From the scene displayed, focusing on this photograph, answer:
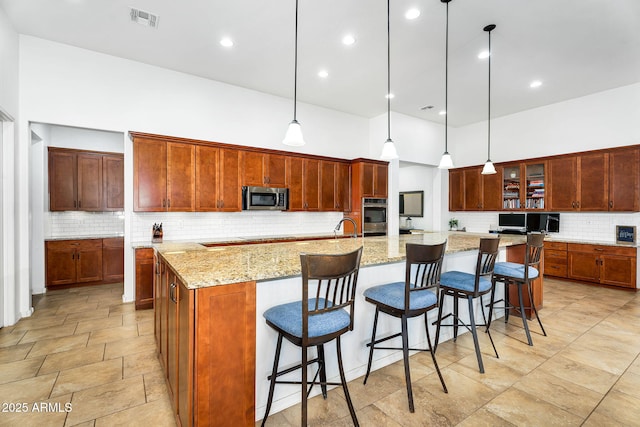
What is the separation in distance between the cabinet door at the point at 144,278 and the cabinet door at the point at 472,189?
21.4 feet

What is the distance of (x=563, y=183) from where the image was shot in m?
5.61

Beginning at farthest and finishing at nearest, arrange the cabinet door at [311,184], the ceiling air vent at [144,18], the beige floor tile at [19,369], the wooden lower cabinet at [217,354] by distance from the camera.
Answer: the cabinet door at [311,184], the ceiling air vent at [144,18], the beige floor tile at [19,369], the wooden lower cabinet at [217,354]

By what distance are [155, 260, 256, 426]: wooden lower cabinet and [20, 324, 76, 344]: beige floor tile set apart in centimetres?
253

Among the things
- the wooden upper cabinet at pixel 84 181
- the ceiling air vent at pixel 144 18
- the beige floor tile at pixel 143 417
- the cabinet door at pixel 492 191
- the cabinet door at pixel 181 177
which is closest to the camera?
the beige floor tile at pixel 143 417

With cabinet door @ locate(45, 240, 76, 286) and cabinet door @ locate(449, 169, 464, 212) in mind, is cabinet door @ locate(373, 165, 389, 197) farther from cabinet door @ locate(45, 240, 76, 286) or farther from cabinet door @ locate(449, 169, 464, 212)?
cabinet door @ locate(45, 240, 76, 286)

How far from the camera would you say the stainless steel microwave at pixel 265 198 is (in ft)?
15.9

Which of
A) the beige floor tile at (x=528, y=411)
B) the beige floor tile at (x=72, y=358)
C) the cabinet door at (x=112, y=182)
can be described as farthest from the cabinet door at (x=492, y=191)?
the cabinet door at (x=112, y=182)

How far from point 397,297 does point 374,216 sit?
13.0ft

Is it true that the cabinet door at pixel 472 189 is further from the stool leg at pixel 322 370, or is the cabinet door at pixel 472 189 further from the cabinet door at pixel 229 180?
the stool leg at pixel 322 370

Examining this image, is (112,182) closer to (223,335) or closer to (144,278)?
(144,278)

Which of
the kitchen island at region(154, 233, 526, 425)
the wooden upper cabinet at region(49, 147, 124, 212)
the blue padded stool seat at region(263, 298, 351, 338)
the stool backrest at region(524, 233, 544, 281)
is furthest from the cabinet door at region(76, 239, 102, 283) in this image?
the stool backrest at region(524, 233, 544, 281)

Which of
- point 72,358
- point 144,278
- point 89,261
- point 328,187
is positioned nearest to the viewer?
point 72,358

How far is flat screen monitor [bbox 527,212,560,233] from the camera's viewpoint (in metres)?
5.90

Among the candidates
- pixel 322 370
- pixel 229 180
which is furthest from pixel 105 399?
pixel 229 180
